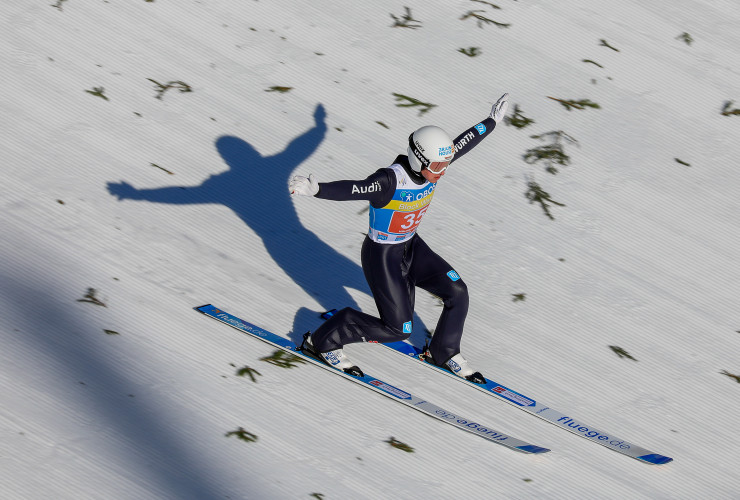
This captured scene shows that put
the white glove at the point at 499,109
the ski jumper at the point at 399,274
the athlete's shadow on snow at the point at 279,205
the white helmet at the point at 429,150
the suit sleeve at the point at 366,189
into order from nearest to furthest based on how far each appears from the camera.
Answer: the suit sleeve at the point at 366,189 → the white helmet at the point at 429,150 → the ski jumper at the point at 399,274 → the white glove at the point at 499,109 → the athlete's shadow on snow at the point at 279,205

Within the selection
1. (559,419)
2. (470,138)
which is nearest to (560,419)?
(559,419)

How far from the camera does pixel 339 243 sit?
7.23 metres

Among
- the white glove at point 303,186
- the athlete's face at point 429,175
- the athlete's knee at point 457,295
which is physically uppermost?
the athlete's face at point 429,175

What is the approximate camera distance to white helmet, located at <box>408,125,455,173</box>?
5.28m

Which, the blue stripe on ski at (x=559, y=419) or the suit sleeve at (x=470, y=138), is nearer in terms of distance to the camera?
the blue stripe on ski at (x=559, y=419)

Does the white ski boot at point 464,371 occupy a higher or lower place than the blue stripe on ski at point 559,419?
higher

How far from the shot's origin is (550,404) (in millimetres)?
6160

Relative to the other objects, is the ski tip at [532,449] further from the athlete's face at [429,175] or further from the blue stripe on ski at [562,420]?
the athlete's face at [429,175]

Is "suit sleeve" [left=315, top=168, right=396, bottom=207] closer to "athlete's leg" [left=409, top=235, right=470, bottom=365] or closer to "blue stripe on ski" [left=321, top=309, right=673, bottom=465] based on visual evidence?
"athlete's leg" [left=409, top=235, right=470, bottom=365]

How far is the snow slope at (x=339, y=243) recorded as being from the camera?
5344mm

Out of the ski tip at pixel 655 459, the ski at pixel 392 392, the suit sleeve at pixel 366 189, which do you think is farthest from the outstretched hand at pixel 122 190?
the ski tip at pixel 655 459

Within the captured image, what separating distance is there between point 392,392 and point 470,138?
6.65 ft

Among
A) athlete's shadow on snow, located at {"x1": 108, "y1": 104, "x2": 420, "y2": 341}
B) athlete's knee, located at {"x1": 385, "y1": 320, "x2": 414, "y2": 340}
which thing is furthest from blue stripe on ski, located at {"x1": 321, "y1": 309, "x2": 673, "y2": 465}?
athlete's shadow on snow, located at {"x1": 108, "y1": 104, "x2": 420, "y2": 341}

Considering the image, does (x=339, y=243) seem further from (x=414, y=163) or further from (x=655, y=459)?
(x=655, y=459)
